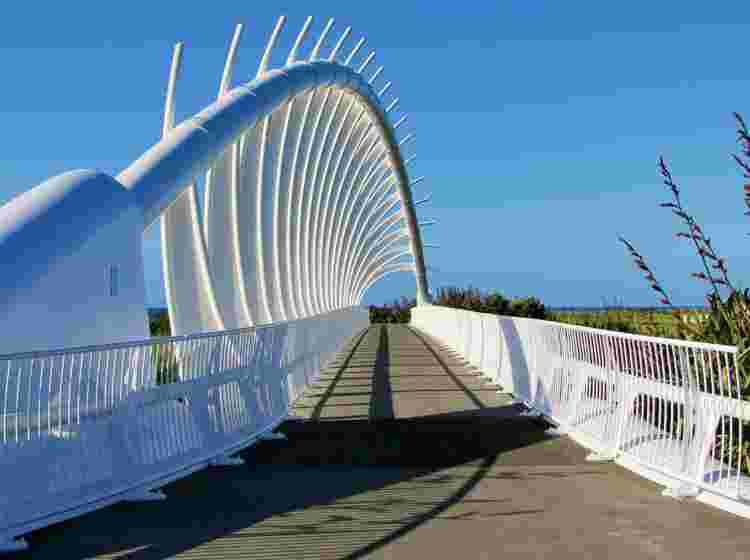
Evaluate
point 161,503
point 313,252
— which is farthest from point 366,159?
point 161,503

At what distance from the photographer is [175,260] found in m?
18.5

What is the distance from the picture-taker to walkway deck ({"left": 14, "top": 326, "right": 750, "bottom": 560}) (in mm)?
6695

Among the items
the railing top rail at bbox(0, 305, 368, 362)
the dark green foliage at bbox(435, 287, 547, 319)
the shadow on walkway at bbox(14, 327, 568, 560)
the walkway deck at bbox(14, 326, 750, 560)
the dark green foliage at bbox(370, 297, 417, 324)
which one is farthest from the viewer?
the dark green foliage at bbox(370, 297, 417, 324)

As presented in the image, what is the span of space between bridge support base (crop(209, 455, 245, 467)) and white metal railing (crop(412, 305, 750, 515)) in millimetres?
3731

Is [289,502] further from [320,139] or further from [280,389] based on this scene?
[320,139]

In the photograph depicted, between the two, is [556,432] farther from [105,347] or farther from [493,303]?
[493,303]

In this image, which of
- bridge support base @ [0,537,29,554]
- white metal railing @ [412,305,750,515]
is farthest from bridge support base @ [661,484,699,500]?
bridge support base @ [0,537,29,554]

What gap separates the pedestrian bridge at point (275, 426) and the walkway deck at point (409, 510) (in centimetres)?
3

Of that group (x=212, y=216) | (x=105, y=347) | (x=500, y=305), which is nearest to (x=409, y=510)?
(x=105, y=347)

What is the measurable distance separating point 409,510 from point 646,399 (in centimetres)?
435

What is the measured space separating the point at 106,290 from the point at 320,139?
1208 inches

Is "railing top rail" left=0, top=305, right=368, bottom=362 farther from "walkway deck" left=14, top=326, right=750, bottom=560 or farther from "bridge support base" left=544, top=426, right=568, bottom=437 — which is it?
"bridge support base" left=544, top=426, right=568, bottom=437

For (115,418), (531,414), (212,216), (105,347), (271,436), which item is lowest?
(531,414)

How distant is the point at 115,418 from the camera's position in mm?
8773
